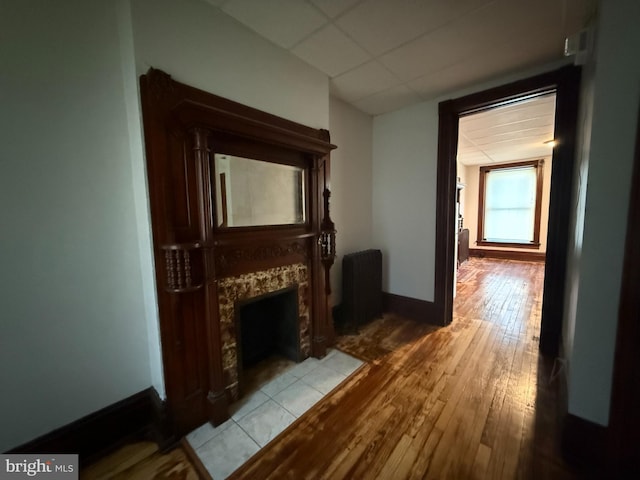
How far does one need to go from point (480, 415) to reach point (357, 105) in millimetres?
3042

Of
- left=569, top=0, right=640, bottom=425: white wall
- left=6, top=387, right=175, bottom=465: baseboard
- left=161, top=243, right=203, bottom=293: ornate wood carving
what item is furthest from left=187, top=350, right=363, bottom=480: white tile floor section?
left=569, top=0, right=640, bottom=425: white wall

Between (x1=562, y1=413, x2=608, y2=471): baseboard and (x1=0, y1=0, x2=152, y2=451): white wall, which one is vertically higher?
(x1=0, y1=0, x2=152, y2=451): white wall

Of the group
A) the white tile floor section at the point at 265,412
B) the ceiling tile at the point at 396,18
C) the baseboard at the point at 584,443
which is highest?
the ceiling tile at the point at 396,18

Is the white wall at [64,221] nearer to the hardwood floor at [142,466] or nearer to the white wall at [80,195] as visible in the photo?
the white wall at [80,195]

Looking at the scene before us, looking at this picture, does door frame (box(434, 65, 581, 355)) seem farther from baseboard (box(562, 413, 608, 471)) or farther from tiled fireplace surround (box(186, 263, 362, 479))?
tiled fireplace surround (box(186, 263, 362, 479))

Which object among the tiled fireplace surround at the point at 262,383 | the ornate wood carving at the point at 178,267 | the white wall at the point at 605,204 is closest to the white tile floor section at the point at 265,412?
the tiled fireplace surround at the point at 262,383

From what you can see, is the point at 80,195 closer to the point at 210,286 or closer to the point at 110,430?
the point at 210,286

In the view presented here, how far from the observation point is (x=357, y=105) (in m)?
2.83

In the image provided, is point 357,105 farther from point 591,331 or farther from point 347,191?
point 591,331

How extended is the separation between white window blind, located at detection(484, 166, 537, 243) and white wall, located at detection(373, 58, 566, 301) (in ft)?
17.3

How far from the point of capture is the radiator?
270 centimetres

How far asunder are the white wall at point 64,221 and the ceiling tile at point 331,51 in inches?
46.8

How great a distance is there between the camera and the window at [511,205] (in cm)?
610

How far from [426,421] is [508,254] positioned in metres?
6.63
